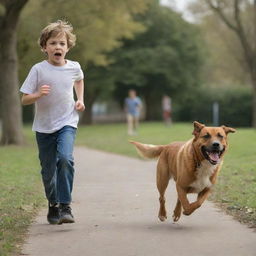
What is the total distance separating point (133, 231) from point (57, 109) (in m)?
1.62

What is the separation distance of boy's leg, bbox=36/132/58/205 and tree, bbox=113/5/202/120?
3805cm

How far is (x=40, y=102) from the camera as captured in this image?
6621mm

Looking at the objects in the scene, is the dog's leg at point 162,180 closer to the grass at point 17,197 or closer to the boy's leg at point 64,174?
the boy's leg at point 64,174

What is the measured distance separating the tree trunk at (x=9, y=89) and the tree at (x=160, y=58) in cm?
2457

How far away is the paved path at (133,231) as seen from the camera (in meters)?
5.53

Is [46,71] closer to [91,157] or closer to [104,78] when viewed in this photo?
[91,157]

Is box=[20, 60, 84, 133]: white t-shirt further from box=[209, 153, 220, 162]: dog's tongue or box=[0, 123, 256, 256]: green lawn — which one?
box=[209, 153, 220, 162]: dog's tongue

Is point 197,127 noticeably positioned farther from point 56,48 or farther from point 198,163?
point 56,48

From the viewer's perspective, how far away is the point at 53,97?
21.6 feet

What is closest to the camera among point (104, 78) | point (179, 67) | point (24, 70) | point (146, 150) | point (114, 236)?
point (114, 236)

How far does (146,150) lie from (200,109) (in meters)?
41.5

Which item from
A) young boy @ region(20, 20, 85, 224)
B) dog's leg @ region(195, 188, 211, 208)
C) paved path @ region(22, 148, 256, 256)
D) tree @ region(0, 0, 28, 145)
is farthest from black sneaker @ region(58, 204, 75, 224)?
tree @ region(0, 0, 28, 145)

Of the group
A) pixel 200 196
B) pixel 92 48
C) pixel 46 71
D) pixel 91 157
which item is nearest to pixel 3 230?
pixel 46 71

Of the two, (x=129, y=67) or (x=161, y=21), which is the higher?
(x=161, y=21)
